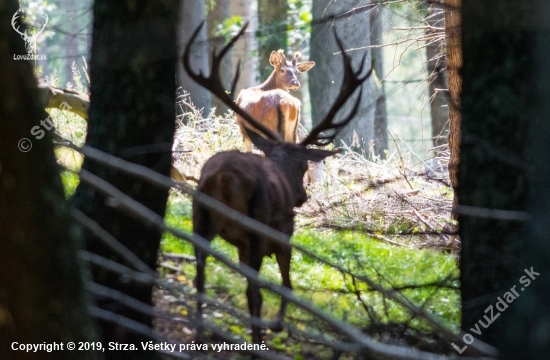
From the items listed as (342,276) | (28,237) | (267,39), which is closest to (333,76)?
(267,39)

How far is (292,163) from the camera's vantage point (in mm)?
6094

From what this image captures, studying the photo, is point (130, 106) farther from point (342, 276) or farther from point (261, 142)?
point (342, 276)

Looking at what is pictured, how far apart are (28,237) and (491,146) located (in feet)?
7.49

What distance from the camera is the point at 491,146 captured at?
3631 millimetres

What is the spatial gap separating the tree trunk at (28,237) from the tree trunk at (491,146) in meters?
2.10

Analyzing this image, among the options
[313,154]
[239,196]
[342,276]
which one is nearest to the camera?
[239,196]

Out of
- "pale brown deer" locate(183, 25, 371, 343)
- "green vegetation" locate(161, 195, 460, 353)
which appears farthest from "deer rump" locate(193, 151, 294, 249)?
"green vegetation" locate(161, 195, 460, 353)

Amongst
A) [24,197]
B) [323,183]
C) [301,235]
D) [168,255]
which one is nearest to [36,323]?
[24,197]

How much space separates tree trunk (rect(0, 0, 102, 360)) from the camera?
87.6 inches

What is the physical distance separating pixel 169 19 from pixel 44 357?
2.61 metres

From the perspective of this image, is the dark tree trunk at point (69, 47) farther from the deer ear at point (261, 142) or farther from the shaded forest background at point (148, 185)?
the deer ear at point (261, 142)

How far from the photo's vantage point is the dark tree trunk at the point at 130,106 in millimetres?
4270

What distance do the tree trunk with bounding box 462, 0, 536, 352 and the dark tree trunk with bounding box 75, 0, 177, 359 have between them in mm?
1711
